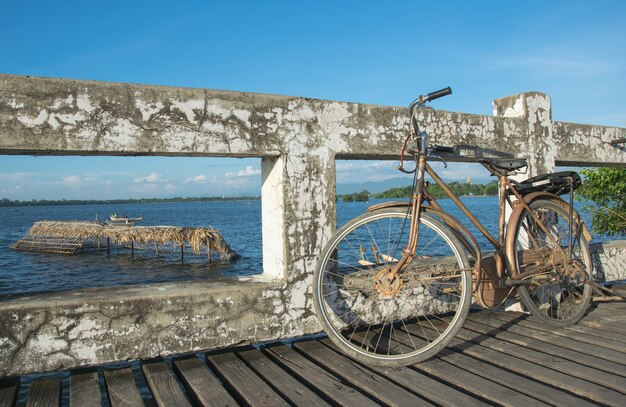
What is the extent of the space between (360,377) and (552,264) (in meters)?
1.94

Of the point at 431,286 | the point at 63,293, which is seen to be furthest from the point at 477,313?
the point at 63,293

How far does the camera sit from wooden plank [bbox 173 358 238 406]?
8.40 ft

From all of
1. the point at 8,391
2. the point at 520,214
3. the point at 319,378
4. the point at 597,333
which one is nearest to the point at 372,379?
the point at 319,378

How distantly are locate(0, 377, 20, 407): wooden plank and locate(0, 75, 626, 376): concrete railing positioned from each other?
101 mm

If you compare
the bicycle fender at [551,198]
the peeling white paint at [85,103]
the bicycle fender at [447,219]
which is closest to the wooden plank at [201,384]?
the bicycle fender at [447,219]

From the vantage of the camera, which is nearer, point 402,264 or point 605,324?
point 402,264

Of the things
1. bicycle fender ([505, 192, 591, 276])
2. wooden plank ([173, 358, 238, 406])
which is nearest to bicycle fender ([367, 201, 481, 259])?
bicycle fender ([505, 192, 591, 276])

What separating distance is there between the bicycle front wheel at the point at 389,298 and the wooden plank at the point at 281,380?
1.31 ft

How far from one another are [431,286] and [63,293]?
2803mm

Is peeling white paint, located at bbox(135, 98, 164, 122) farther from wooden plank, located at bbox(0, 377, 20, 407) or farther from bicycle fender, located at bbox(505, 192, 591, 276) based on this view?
bicycle fender, located at bbox(505, 192, 591, 276)

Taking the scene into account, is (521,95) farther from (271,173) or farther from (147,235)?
(147,235)

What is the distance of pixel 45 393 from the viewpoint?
8.91 ft

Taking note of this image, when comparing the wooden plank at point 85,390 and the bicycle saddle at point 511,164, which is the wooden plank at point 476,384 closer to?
the bicycle saddle at point 511,164

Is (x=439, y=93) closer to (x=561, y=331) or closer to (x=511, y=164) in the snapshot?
(x=511, y=164)
